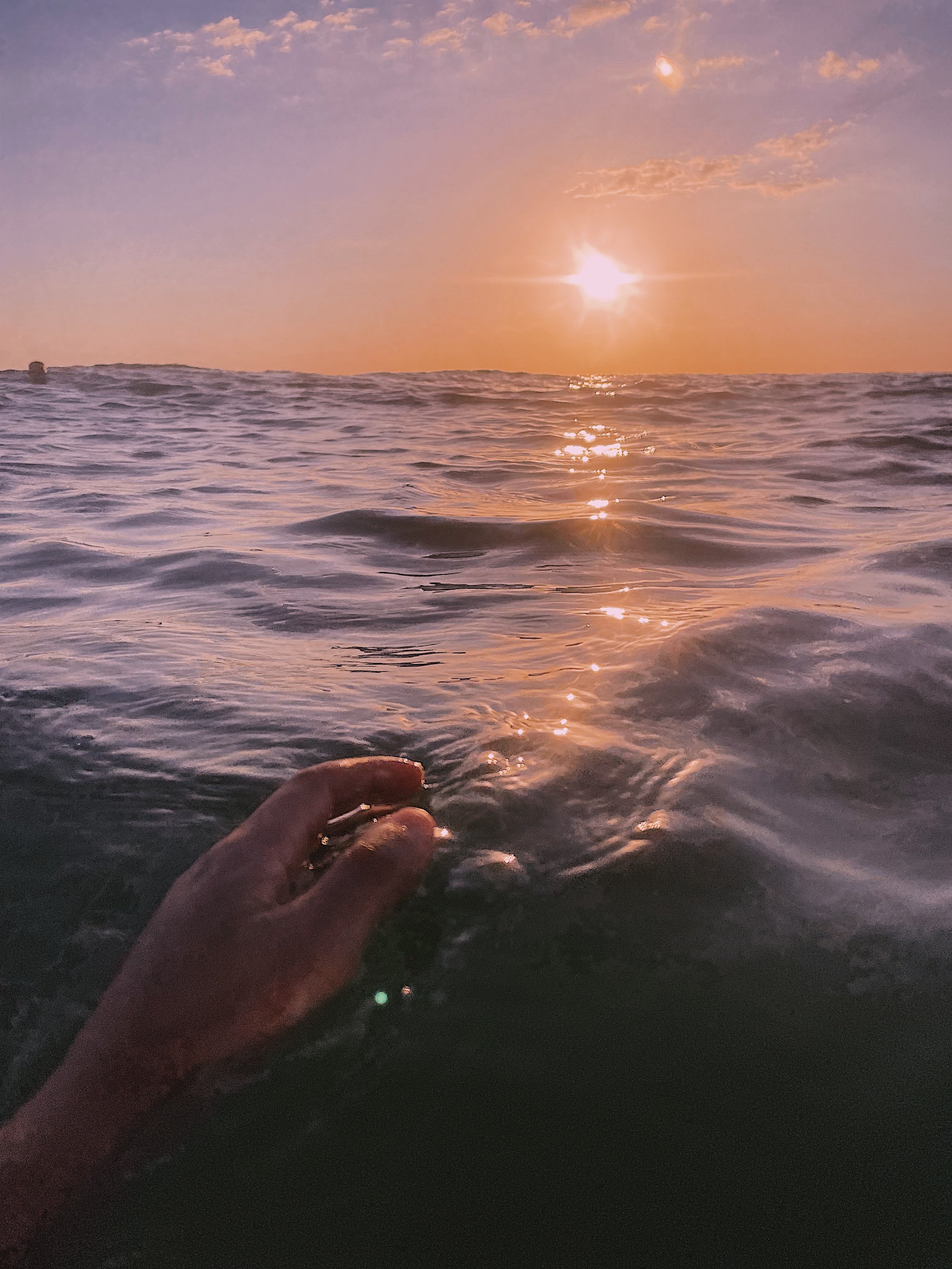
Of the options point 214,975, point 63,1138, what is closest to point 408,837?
point 214,975

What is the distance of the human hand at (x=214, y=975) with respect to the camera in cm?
119

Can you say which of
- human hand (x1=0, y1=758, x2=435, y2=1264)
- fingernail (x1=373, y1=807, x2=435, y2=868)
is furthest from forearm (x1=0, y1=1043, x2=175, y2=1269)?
fingernail (x1=373, y1=807, x2=435, y2=868)

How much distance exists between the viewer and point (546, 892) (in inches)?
61.9

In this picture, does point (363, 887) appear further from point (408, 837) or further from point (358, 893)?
point (408, 837)

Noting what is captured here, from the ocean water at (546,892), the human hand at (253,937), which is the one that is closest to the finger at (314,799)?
the human hand at (253,937)

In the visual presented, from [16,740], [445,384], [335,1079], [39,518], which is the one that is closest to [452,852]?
[335,1079]

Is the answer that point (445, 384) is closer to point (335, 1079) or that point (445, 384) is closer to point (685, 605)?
point (685, 605)

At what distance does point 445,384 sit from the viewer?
28.5 metres

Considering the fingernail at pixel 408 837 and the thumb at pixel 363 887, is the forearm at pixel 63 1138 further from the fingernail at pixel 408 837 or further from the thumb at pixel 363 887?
the fingernail at pixel 408 837

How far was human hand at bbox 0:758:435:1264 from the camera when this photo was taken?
119 centimetres

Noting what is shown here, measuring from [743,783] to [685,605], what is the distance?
151 centimetres

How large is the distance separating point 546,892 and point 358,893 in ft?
1.11

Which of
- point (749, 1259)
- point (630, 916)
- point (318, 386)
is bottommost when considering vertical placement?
point (749, 1259)

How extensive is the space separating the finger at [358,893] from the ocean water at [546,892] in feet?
0.15
